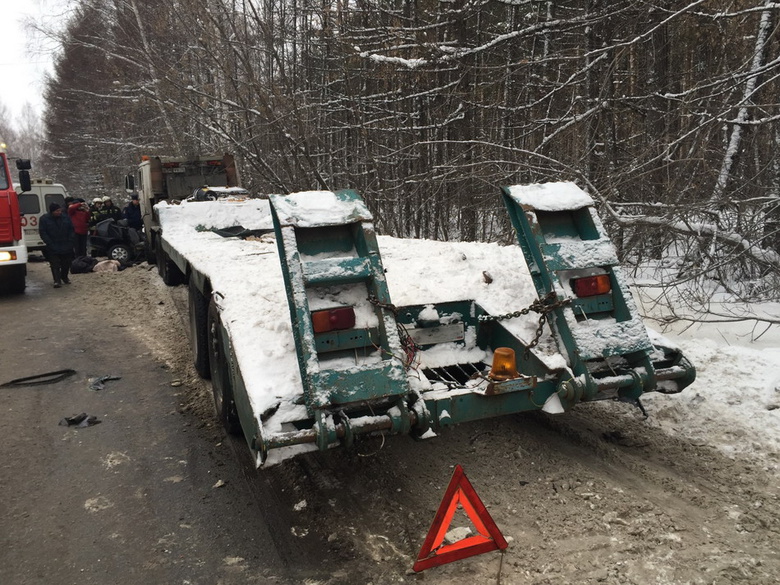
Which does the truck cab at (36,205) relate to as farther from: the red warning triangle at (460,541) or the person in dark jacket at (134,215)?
the red warning triangle at (460,541)

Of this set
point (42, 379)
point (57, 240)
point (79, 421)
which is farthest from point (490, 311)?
point (57, 240)

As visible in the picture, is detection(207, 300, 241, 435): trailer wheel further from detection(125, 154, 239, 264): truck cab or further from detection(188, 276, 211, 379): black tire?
detection(125, 154, 239, 264): truck cab

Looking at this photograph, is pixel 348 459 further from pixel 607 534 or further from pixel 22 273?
pixel 22 273

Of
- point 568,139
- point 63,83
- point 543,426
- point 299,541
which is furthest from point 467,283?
point 63,83

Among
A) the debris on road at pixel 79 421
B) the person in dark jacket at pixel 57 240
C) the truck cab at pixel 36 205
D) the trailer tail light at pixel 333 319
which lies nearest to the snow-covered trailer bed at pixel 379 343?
the trailer tail light at pixel 333 319

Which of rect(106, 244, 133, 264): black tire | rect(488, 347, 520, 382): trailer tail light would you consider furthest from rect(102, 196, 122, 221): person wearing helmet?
rect(488, 347, 520, 382): trailer tail light

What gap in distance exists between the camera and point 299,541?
3076 mm

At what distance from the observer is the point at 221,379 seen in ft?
14.1

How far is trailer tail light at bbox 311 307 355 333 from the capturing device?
9.91 ft

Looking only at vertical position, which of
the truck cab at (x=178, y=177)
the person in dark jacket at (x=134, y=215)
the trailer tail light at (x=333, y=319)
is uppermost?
the truck cab at (x=178, y=177)

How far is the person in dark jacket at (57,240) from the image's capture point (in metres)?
11.0

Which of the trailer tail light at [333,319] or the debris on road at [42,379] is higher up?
the trailer tail light at [333,319]

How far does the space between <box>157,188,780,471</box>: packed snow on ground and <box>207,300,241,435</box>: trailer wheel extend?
29 centimetres

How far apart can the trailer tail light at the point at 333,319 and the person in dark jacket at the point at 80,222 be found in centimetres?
1267
